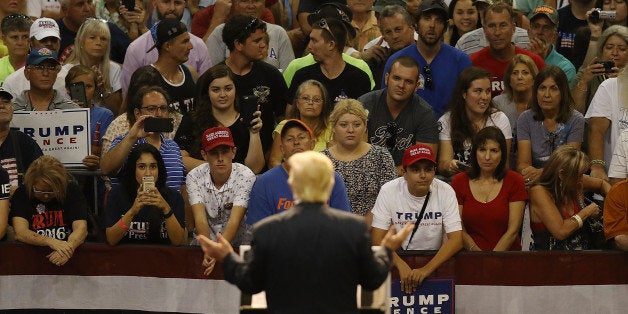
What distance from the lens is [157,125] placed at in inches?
433

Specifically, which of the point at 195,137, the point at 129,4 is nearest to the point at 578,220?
the point at 195,137

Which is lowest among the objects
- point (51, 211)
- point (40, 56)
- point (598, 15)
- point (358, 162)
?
point (51, 211)

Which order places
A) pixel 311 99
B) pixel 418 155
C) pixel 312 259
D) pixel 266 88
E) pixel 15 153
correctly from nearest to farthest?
pixel 312 259, pixel 418 155, pixel 15 153, pixel 311 99, pixel 266 88

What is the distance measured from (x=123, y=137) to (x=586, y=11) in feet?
19.3

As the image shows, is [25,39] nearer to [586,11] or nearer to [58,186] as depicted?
[58,186]

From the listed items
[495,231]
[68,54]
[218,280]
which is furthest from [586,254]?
[68,54]

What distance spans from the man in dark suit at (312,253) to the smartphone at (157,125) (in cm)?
381

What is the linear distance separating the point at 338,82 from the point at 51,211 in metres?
3.20

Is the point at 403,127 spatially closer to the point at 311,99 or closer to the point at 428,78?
the point at 311,99

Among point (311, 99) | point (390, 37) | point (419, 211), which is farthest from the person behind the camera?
point (390, 37)

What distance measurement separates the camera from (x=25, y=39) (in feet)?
43.8

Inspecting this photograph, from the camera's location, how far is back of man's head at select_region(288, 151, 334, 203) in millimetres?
7133

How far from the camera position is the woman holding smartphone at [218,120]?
11484 mm

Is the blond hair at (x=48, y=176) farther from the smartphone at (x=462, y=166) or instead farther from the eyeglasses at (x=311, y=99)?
the smartphone at (x=462, y=166)
